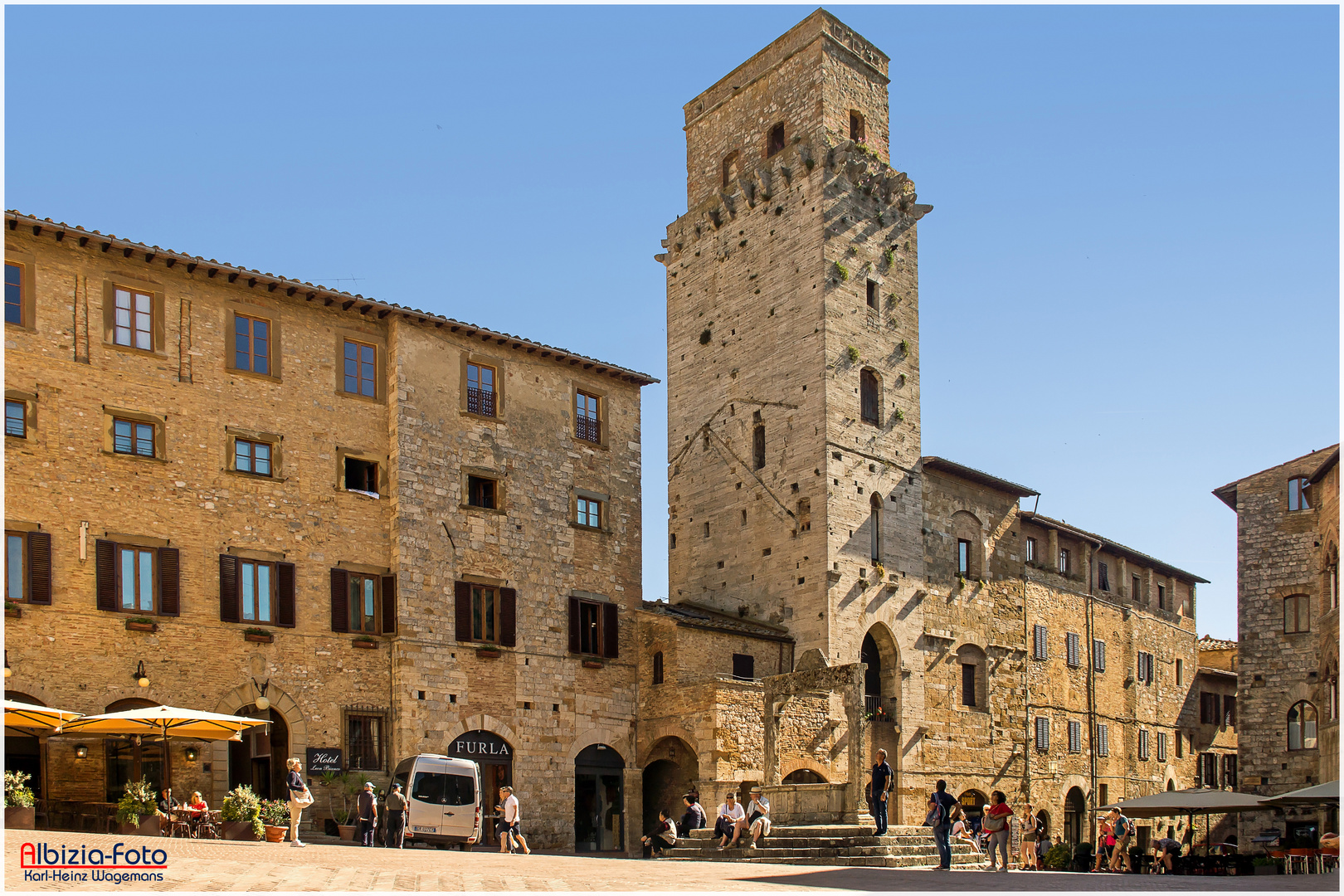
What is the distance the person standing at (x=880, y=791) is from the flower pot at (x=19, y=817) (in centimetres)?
1385

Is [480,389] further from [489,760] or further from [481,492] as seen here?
[489,760]

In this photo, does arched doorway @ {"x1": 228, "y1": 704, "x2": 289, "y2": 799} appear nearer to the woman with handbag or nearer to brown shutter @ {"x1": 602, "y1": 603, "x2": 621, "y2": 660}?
→ the woman with handbag

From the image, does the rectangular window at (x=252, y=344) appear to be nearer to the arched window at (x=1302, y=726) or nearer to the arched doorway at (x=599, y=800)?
the arched doorway at (x=599, y=800)

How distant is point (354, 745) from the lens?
95.2ft

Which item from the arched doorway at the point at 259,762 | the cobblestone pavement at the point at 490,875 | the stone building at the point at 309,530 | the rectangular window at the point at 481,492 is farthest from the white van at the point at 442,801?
the rectangular window at the point at 481,492

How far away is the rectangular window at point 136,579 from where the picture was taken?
86.8ft

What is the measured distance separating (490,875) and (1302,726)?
2839 cm

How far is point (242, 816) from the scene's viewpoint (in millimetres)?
24312

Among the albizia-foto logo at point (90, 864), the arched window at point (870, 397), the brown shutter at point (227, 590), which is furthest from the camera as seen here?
the arched window at point (870, 397)

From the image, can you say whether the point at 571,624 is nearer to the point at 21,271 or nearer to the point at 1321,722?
A: the point at 21,271

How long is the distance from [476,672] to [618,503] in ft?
20.3

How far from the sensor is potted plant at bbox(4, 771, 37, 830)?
21625 mm

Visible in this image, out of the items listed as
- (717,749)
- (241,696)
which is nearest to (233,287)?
(241,696)

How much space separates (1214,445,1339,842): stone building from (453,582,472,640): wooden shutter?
22.1m
